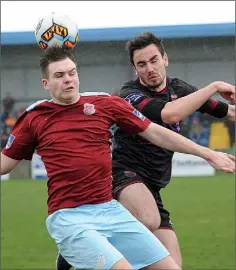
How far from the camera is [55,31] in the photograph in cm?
668

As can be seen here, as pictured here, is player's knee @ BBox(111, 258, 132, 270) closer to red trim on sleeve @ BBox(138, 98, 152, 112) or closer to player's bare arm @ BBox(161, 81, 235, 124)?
player's bare arm @ BBox(161, 81, 235, 124)

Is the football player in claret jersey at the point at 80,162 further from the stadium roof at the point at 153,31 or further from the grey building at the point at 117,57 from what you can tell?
the stadium roof at the point at 153,31

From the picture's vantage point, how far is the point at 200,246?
1254cm

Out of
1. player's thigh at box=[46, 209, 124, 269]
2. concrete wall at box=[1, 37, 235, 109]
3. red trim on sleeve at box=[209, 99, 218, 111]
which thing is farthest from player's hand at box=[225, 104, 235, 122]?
concrete wall at box=[1, 37, 235, 109]

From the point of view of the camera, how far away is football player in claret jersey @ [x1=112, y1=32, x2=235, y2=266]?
652 centimetres

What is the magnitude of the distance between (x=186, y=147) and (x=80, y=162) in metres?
0.79

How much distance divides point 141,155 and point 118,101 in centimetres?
94

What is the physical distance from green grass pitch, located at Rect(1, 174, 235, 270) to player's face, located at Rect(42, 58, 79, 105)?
545 cm

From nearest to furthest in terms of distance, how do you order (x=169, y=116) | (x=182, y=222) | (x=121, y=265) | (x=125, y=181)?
(x=121, y=265) → (x=169, y=116) → (x=125, y=181) → (x=182, y=222)

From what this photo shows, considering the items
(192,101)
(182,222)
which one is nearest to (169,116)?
(192,101)

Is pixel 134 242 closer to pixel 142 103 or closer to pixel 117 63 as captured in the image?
pixel 142 103

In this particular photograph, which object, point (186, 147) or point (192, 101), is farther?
point (192, 101)

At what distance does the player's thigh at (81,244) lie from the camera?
5.41 m

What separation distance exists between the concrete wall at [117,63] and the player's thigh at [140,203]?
1387cm
